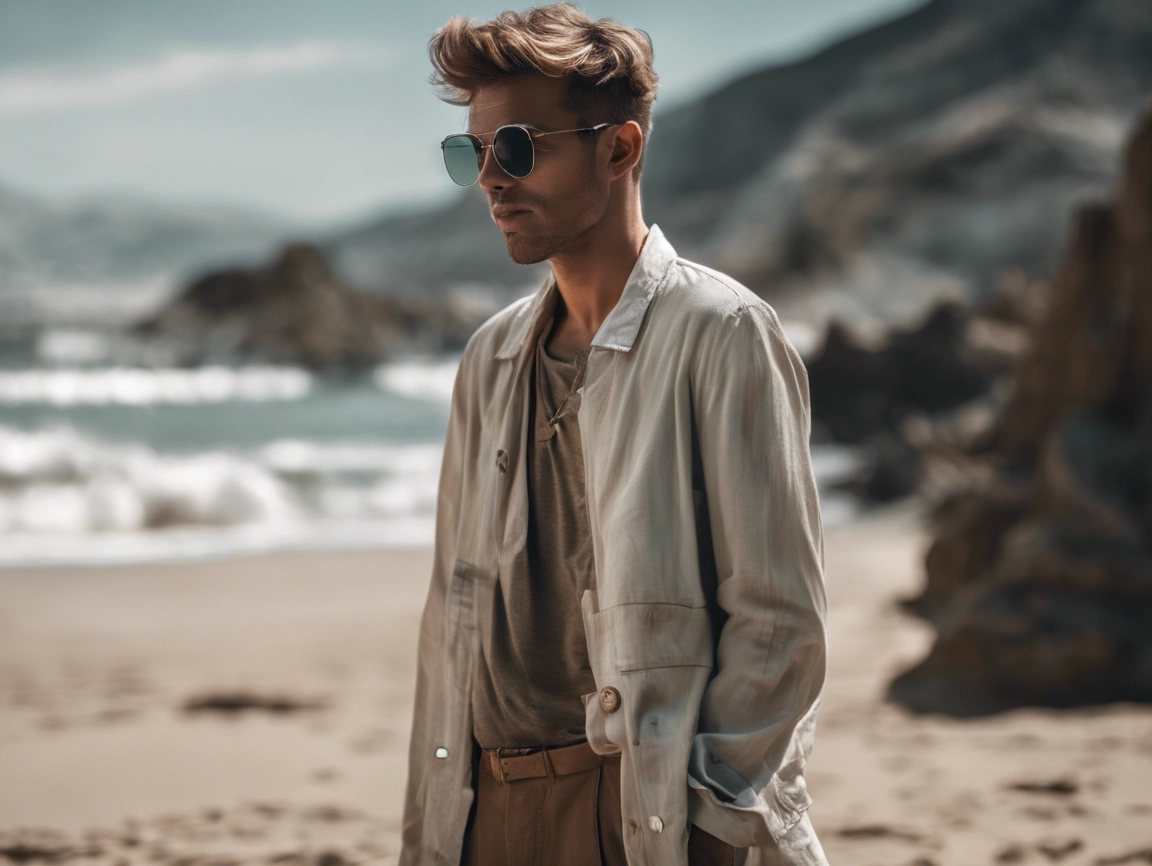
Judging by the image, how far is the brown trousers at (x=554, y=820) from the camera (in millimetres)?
1854

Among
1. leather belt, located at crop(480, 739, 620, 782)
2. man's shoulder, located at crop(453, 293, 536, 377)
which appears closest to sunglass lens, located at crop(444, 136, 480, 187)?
man's shoulder, located at crop(453, 293, 536, 377)

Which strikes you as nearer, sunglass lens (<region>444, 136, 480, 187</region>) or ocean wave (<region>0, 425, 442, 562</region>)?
sunglass lens (<region>444, 136, 480, 187</region>)

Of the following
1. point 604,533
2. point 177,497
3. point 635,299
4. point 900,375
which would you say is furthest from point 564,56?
point 900,375

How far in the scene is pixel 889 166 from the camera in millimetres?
62375

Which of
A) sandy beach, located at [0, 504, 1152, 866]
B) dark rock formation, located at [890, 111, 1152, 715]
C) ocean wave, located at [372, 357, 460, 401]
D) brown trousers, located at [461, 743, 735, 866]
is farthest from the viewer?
ocean wave, located at [372, 357, 460, 401]

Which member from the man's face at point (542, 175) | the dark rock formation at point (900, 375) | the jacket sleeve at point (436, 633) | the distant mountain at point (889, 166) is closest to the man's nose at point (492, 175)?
the man's face at point (542, 175)

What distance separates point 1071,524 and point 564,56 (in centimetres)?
469

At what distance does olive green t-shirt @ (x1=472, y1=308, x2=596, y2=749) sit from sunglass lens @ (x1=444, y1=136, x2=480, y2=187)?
13.8 inches

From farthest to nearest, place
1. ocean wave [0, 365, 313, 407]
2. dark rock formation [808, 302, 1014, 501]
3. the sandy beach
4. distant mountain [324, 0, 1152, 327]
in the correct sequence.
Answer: distant mountain [324, 0, 1152, 327] → ocean wave [0, 365, 313, 407] → dark rock formation [808, 302, 1014, 501] → the sandy beach

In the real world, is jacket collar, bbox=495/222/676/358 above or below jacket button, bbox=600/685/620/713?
above

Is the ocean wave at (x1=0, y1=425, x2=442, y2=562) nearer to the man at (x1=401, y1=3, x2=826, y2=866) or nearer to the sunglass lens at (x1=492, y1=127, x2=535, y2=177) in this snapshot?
the man at (x1=401, y1=3, x2=826, y2=866)

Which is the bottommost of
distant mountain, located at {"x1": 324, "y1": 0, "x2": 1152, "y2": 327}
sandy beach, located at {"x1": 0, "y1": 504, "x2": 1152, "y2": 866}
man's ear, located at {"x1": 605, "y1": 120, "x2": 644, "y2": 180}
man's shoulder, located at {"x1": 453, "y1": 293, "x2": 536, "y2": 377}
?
sandy beach, located at {"x1": 0, "y1": 504, "x2": 1152, "y2": 866}

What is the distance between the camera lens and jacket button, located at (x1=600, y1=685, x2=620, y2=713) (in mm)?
1680

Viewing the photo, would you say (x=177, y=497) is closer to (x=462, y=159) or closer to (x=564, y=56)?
(x=462, y=159)
